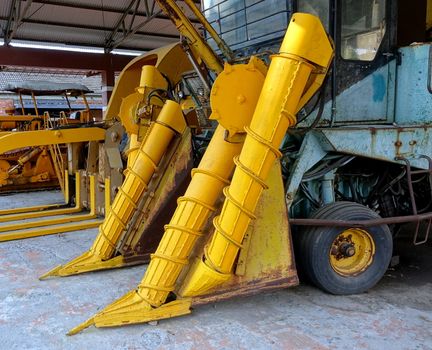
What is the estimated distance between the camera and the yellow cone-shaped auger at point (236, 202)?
9.64 ft

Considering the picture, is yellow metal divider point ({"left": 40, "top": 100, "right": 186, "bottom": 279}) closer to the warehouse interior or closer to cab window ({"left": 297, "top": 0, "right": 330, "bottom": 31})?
the warehouse interior

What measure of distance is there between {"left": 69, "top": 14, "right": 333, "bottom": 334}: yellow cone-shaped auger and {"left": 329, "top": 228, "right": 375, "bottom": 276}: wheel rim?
3.27 feet

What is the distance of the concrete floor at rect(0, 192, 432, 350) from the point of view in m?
2.86

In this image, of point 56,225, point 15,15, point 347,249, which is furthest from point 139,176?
point 15,15

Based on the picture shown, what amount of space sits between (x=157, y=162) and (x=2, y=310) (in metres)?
1.68

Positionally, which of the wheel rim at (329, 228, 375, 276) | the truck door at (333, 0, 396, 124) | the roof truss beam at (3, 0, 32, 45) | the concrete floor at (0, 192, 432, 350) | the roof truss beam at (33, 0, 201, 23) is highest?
the roof truss beam at (33, 0, 201, 23)

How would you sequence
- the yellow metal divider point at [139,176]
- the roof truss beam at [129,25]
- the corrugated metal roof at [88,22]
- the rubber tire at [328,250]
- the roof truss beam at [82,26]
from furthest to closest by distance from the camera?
the roof truss beam at [82,26] → the roof truss beam at [129,25] → the corrugated metal roof at [88,22] → the yellow metal divider point at [139,176] → the rubber tire at [328,250]

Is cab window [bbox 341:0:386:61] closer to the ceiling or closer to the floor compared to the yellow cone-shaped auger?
closer to the ceiling

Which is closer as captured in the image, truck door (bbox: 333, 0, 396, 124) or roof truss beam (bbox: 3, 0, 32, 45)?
truck door (bbox: 333, 0, 396, 124)

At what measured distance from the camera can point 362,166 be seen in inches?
163

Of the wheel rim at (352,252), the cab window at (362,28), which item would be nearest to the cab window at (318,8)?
the cab window at (362,28)

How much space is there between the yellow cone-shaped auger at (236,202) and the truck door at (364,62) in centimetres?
83

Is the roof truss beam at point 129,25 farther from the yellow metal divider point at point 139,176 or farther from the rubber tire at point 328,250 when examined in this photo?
the rubber tire at point 328,250

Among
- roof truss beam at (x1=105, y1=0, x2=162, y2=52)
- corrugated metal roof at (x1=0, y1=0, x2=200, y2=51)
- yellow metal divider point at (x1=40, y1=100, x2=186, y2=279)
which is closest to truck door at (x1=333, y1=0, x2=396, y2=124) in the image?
yellow metal divider point at (x1=40, y1=100, x2=186, y2=279)
